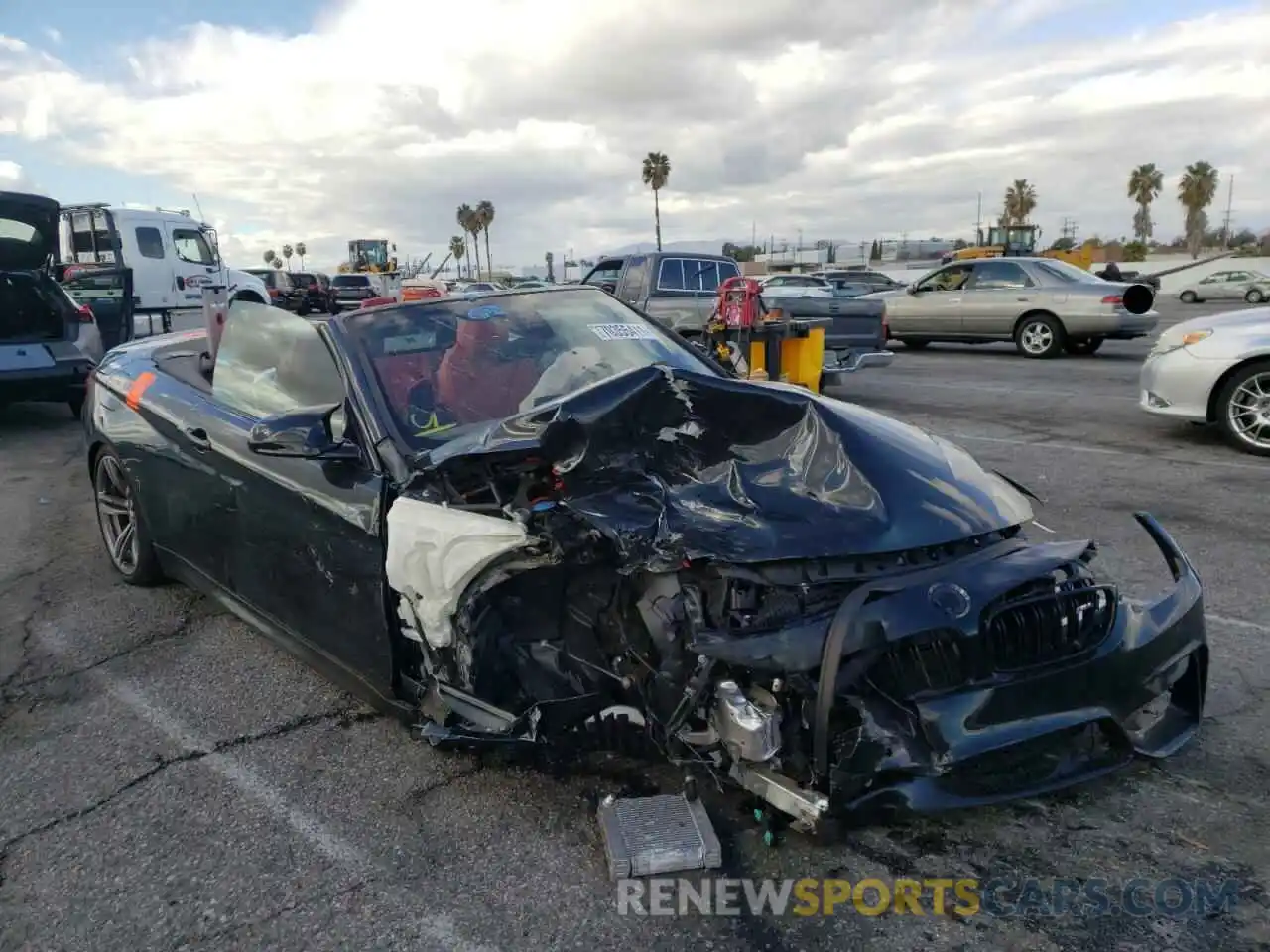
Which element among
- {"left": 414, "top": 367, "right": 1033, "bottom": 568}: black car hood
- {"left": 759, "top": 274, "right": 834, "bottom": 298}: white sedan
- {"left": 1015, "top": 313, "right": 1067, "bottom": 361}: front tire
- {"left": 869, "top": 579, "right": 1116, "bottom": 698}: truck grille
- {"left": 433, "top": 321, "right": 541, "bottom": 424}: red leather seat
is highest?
{"left": 433, "top": 321, "right": 541, "bottom": 424}: red leather seat

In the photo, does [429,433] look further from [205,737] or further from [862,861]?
[862,861]

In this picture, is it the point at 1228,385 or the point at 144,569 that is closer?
the point at 144,569

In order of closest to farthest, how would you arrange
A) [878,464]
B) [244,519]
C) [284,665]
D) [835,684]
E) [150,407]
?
[835,684], [878,464], [244,519], [284,665], [150,407]

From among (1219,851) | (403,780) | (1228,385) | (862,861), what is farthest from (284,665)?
(1228,385)

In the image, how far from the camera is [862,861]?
102 inches

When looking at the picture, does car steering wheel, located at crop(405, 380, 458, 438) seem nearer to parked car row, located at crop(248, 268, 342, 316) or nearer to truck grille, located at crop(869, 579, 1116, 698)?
truck grille, located at crop(869, 579, 1116, 698)

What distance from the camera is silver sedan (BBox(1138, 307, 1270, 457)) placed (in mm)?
7371

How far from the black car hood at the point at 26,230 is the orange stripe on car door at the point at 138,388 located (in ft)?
19.8

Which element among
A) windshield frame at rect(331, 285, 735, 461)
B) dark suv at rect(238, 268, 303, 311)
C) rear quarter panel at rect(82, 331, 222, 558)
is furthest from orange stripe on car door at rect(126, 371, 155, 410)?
dark suv at rect(238, 268, 303, 311)

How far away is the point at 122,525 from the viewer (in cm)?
500

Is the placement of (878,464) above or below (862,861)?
above

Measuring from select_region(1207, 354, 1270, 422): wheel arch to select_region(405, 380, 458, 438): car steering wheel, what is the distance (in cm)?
668

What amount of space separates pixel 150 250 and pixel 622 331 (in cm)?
1656

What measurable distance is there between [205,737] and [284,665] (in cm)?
60
